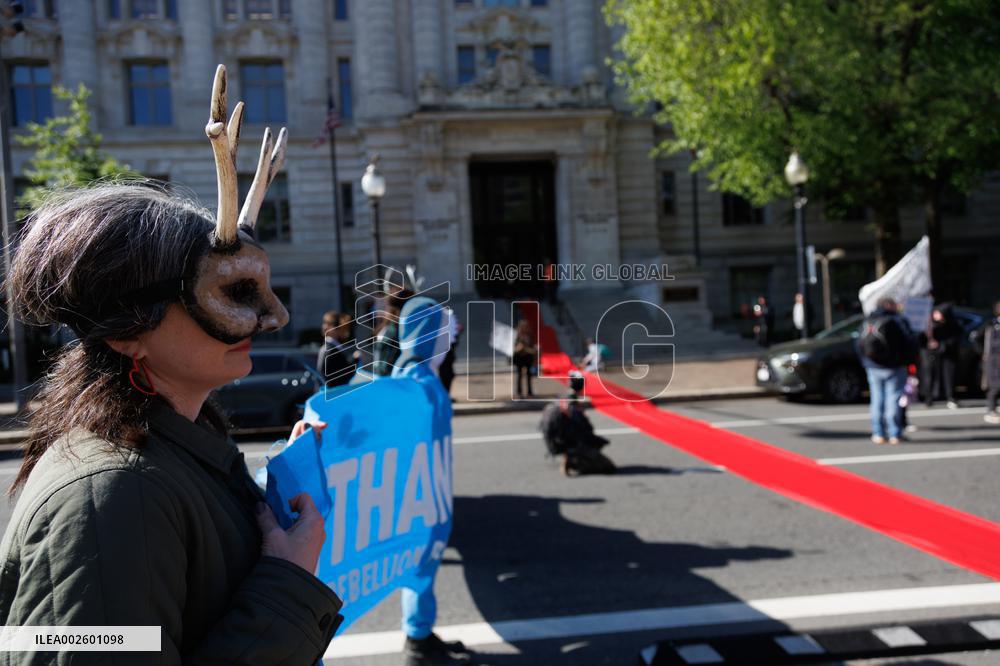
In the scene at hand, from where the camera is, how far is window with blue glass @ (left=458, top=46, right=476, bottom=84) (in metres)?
29.0

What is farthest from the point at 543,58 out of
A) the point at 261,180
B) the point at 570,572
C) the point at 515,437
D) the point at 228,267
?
the point at 228,267

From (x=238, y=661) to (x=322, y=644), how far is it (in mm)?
195

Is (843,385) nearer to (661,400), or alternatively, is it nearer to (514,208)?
(661,400)

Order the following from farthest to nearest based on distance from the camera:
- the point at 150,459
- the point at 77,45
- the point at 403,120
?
the point at 77,45
the point at 403,120
the point at 150,459

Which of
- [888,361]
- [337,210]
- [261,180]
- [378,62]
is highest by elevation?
[378,62]

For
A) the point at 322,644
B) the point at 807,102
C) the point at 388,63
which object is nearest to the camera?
the point at 322,644

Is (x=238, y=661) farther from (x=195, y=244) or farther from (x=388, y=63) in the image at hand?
(x=388, y=63)

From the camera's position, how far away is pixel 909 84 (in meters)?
18.0

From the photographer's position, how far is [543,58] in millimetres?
29281

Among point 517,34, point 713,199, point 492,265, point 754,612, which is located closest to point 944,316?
point 754,612

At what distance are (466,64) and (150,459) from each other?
29757 mm

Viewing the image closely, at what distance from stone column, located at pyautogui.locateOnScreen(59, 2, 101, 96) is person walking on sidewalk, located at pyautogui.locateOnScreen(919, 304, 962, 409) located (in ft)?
91.9


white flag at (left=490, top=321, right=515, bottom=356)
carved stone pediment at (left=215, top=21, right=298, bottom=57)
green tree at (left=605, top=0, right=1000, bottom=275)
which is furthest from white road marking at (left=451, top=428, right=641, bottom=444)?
carved stone pediment at (left=215, top=21, right=298, bottom=57)

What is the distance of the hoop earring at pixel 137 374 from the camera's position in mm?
1511
